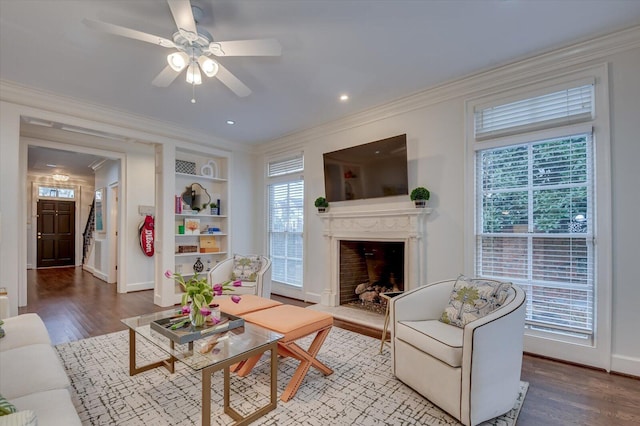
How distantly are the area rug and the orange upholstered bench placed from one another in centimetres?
8

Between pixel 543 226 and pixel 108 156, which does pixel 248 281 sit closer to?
pixel 543 226

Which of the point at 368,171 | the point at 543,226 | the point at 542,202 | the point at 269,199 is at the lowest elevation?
the point at 543,226

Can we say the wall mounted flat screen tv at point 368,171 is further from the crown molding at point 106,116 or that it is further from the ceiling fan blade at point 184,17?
the ceiling fan blade at point 184,17

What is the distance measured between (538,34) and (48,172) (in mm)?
11385

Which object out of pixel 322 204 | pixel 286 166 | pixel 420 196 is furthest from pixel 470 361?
pixel 286 166

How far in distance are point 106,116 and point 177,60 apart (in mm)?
2574

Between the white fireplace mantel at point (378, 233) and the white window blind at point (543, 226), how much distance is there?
66cm

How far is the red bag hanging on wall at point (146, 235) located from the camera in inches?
239

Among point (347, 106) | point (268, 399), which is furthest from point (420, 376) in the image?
point (347, 106)

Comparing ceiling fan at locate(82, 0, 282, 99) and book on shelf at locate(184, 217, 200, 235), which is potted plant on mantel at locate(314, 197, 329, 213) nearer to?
book on shelf at locate(184, 217, 200, 235)

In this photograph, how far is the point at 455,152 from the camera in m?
3.54

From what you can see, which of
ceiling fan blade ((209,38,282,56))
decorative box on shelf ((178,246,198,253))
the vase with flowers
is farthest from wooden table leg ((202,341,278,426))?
decorative box on shelf ((178,246,198,253))

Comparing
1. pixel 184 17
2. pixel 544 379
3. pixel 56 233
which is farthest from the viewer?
pixel 56 233

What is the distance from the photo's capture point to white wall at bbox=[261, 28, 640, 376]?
2584 millimetres
